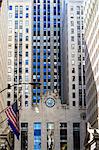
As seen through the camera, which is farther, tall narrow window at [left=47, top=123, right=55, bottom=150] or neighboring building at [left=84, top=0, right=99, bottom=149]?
tall narrow window at [left=47, top=123, right=55, bottom=150]

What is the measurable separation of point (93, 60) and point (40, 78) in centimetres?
8630

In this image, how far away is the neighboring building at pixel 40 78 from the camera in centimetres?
13025

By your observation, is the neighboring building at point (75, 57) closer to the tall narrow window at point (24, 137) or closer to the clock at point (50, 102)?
the clock at point (50, 102)

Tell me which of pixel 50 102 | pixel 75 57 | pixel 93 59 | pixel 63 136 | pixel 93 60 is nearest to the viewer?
pixel 93 60

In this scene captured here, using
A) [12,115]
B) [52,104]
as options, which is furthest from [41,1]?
[12,115]

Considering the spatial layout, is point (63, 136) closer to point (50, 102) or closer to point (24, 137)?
point (50, 102)

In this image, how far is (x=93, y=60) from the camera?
94812 mm

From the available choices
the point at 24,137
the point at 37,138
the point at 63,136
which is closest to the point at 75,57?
the point at 63,136

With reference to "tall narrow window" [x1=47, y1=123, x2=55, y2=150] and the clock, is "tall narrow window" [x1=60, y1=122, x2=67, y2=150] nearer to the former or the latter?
"tall narrow window" [x1=47, y1=123, x2=55, y2=150]

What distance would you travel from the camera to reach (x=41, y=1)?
7569 inches

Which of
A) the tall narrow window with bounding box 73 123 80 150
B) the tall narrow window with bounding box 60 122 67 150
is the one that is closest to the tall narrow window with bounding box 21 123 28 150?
the tall narrow window with bounding box 60 122 67 150

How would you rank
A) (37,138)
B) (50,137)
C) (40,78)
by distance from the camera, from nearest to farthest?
(37,138) → (50,137) → (40,78)

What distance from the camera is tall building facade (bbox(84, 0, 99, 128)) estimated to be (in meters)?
88.6

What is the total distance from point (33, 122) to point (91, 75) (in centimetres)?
3712
